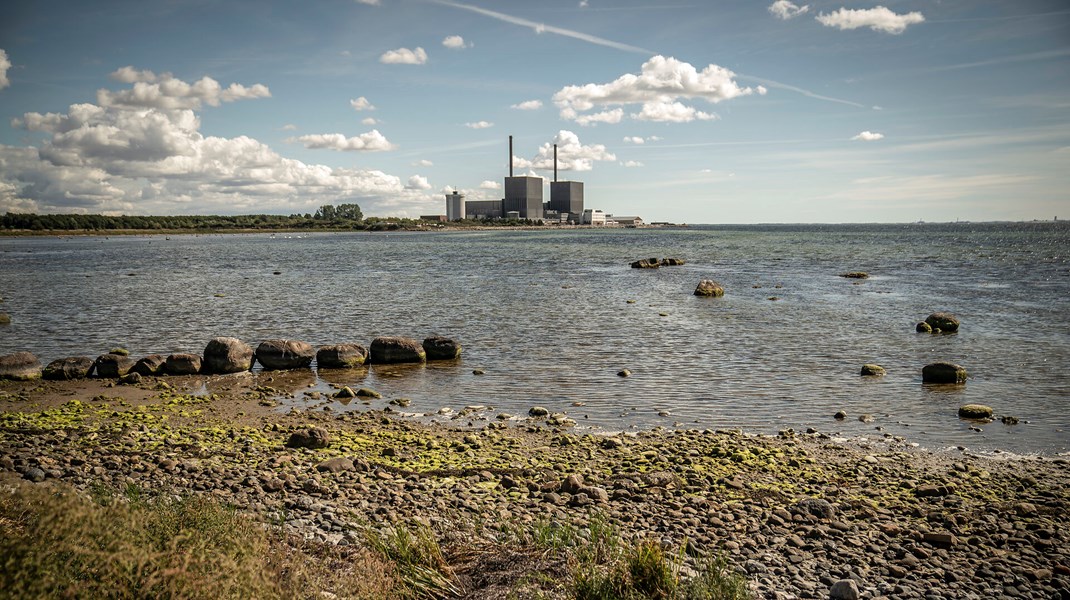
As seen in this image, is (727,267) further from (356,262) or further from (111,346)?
(111,346)

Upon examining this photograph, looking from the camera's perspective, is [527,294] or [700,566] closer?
[700,566]

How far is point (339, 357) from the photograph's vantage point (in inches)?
878

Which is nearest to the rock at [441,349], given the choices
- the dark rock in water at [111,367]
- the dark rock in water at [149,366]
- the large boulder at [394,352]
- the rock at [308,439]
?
the large boulder at [394,352]

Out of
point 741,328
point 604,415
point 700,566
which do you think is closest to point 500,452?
point 604,415

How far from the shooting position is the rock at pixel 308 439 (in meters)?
13.5

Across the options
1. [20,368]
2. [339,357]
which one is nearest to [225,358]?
[339,357]

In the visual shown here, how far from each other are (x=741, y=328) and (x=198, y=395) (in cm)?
2192

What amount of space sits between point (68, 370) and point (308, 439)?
11.5 metres

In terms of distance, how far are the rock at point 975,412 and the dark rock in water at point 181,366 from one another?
2136 centimetres

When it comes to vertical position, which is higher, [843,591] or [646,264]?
[646,264]

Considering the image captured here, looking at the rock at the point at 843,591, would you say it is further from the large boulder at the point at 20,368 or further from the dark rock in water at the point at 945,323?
the dark rock in water at the point at 945,323

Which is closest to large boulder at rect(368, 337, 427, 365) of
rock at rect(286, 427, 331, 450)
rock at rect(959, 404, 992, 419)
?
rock at rect(286, 427, 331, 450)

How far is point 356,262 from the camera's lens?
79.1 metres

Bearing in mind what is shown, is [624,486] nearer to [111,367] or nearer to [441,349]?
[441,349]
